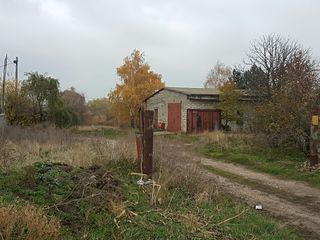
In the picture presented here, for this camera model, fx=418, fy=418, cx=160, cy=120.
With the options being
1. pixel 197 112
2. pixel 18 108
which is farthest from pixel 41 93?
pixel 197 112

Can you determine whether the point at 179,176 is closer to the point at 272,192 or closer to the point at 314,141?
the point at 272,192

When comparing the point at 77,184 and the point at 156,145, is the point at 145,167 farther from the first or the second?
the point at 77,184

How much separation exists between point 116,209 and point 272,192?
536 centimetres

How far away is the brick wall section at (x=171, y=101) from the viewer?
114ft

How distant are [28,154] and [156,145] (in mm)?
4352

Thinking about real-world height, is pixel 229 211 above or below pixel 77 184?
below

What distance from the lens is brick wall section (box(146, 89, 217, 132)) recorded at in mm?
34844

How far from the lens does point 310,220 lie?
761 centimetres

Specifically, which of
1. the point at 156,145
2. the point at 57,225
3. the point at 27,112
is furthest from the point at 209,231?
the point at 27,112

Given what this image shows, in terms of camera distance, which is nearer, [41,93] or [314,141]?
[314,141]

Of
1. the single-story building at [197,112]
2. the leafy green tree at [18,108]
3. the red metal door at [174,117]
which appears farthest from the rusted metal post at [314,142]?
the leafy green tree at [18,108]

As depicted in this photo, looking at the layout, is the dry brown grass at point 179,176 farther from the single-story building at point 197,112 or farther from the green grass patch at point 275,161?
the single-story building at point 197,112

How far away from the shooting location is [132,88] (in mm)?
44031

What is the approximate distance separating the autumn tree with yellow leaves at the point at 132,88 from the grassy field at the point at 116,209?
34874 millimetres
